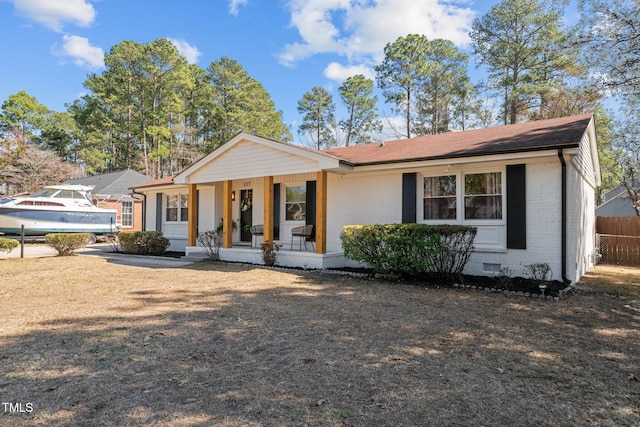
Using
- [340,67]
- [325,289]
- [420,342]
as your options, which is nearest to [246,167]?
[325,289]

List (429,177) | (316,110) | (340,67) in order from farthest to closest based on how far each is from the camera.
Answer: (316,110), (340,67), (429,177)

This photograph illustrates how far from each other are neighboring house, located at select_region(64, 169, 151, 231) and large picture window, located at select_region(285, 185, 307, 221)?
51.4ft

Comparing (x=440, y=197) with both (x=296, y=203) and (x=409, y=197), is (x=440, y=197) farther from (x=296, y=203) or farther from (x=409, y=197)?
(x=296, y=203)

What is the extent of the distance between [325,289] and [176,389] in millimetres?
4742

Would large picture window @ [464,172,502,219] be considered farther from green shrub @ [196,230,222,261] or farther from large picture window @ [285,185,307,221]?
green shrub @ [196,230,222,261]

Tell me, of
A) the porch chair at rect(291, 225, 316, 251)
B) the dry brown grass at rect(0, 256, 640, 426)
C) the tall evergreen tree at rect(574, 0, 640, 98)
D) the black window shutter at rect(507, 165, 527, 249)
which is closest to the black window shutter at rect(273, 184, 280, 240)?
the porch chair at rect(291, 225, 316, 251)

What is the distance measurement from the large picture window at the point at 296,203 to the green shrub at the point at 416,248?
395 cm

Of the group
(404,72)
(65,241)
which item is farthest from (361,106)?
(65,241)

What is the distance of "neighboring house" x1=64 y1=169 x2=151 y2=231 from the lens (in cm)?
2423

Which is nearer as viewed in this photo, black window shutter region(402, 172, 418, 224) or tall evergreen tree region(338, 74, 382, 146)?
black window shutter region(402, 172, 418, 224)

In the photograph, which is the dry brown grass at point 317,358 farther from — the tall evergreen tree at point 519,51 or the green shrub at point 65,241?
the tall evergreen tree at point 519,51

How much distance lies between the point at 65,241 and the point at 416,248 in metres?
12.3

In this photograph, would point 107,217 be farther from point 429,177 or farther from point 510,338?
point 510,338

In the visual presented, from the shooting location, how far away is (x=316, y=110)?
3478 centimetres
